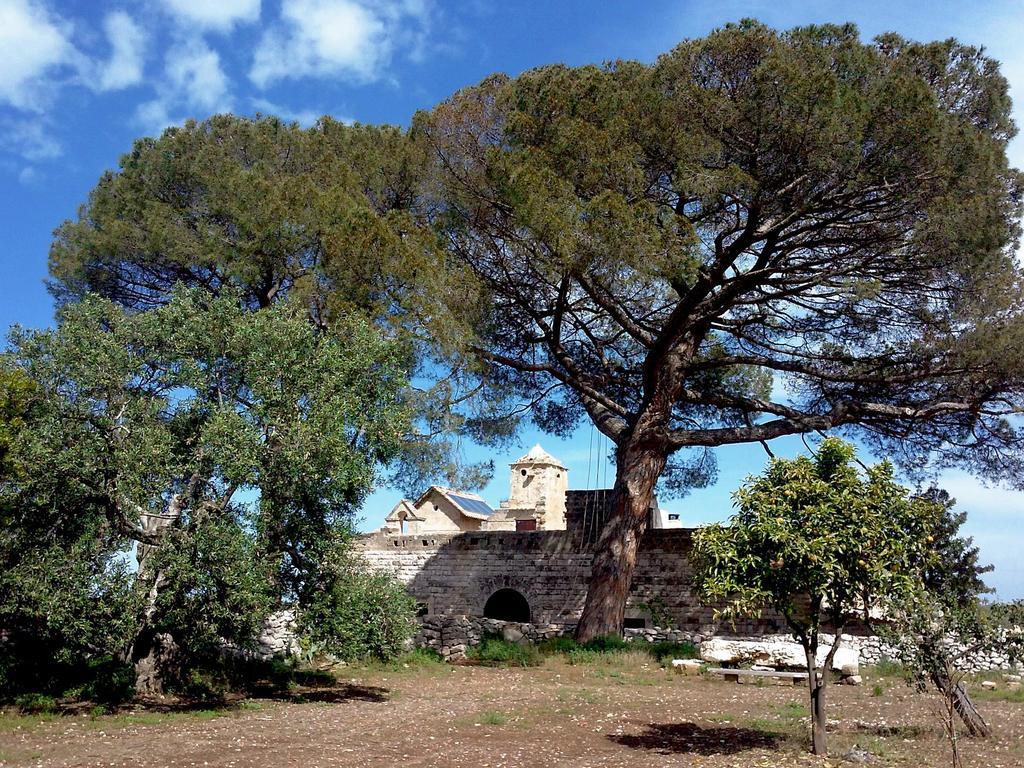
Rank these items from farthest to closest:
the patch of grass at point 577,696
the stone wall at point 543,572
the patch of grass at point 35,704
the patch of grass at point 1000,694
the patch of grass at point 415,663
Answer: the stone wall at point 543,572 < the patch of grass at point 415,663 < the patch of grass at point 1000,694 < the patch of grass at point 577,696 < the patch of grass at point 35,704

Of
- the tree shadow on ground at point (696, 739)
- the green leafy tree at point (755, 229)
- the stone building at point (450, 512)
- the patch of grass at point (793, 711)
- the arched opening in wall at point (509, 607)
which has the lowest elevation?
the tree shadow on ground at point (696, 739)

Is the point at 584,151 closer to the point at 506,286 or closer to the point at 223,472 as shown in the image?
the point at 506,286

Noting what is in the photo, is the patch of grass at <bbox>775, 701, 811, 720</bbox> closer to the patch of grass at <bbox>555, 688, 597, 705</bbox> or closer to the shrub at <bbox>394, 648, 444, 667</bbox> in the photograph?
the patch of grass at <bbox>555, 688, 597, 705</bbox>

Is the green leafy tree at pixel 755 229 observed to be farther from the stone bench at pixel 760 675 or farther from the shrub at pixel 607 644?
the stone bench at pixel 760 675

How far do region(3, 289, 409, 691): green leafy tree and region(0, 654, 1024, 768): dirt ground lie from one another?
4.44 feet

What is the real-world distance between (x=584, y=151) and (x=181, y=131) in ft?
29.7

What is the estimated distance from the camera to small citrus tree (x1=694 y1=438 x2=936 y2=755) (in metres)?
7.66

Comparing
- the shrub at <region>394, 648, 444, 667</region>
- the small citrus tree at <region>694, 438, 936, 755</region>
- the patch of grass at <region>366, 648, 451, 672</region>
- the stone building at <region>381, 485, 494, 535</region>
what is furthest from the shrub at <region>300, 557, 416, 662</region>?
the stone building at <region>381, 485, 494, 535</region>

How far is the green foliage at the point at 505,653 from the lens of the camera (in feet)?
51.0

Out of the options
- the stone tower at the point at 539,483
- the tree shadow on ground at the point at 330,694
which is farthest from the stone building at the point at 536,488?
the tree shadow on ground at the point at 330,694

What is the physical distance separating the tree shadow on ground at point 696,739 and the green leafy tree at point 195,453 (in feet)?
14.3

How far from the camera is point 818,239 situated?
1545 centimetres

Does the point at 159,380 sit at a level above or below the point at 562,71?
below

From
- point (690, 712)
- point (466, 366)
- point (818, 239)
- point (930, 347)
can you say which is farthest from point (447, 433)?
point (930, 347)
